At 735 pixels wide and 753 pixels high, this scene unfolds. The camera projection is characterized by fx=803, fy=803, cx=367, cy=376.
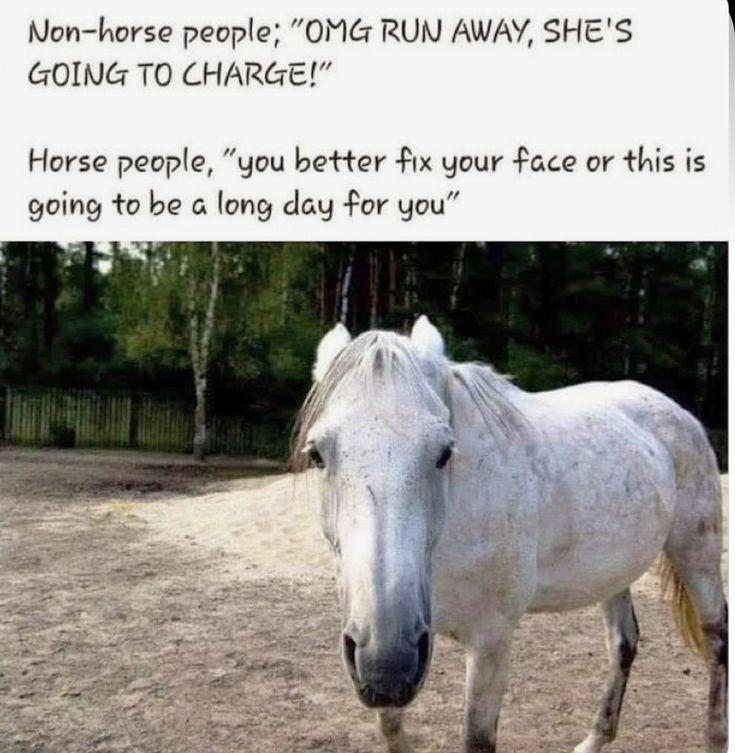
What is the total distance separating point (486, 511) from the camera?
1419mm

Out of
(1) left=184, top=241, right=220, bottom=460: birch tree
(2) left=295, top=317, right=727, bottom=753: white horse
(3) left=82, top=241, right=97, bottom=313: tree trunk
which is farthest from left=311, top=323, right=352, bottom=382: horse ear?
(1) left=184, top=241, right=220, bottom=460: birch tree

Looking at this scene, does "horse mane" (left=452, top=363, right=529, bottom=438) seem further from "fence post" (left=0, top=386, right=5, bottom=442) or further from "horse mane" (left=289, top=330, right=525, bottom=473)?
"fence post" (left=0, top=386, right=5, bottom=442)

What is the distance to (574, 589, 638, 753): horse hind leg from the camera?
1860 millimetres

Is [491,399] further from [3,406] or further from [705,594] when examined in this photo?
[3,406]

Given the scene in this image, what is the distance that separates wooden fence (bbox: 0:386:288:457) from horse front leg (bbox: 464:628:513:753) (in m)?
1.37

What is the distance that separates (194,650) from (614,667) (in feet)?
3.98

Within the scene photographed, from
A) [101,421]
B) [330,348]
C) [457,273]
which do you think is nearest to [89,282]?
[101,421]

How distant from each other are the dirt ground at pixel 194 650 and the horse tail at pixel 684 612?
212 mm

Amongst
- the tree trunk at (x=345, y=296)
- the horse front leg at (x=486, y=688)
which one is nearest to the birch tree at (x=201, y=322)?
the tree trunk at (x=345, y=296)
